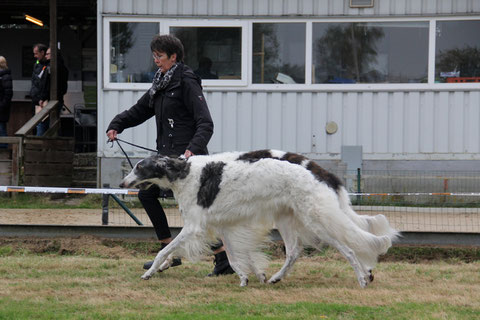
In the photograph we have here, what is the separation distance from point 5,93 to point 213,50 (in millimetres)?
4115

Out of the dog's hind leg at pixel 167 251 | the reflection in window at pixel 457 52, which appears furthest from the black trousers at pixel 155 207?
the reflection in window at pixel 457 52

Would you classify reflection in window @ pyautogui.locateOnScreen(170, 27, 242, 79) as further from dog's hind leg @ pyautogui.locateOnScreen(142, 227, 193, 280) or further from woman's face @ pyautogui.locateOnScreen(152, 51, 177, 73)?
dog's hind leg @ pyautogui.locateOnScreen(142, 227, 193, 280)

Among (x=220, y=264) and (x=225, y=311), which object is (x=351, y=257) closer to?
(x=220, y=264)

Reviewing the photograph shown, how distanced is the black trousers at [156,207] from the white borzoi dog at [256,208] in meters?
0.24

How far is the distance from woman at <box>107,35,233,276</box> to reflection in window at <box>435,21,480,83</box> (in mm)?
6436

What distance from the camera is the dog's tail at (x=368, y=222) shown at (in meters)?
6.22

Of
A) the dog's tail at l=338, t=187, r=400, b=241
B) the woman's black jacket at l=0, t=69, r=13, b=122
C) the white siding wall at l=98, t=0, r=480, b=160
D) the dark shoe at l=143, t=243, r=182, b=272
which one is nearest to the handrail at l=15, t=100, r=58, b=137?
the woman's black jacket at l=0, t=69, r=13, b=122

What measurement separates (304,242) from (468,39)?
22.2 ft

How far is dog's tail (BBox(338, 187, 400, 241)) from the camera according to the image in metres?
6.22

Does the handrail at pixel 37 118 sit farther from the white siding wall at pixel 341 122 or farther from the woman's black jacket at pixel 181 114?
the woman's black jacket at pixel 181 114

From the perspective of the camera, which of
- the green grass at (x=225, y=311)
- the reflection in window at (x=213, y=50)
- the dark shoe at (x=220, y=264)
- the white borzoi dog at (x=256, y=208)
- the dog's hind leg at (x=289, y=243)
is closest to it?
the green grass at (x=225, y=311)

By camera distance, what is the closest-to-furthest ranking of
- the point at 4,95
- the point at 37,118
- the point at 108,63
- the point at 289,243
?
the point at 289,243, the point at 108,63, the point at 37,118, the point at 4,95

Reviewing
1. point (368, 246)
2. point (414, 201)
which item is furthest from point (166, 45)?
point (414, 201)

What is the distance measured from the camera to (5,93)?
13344mm
